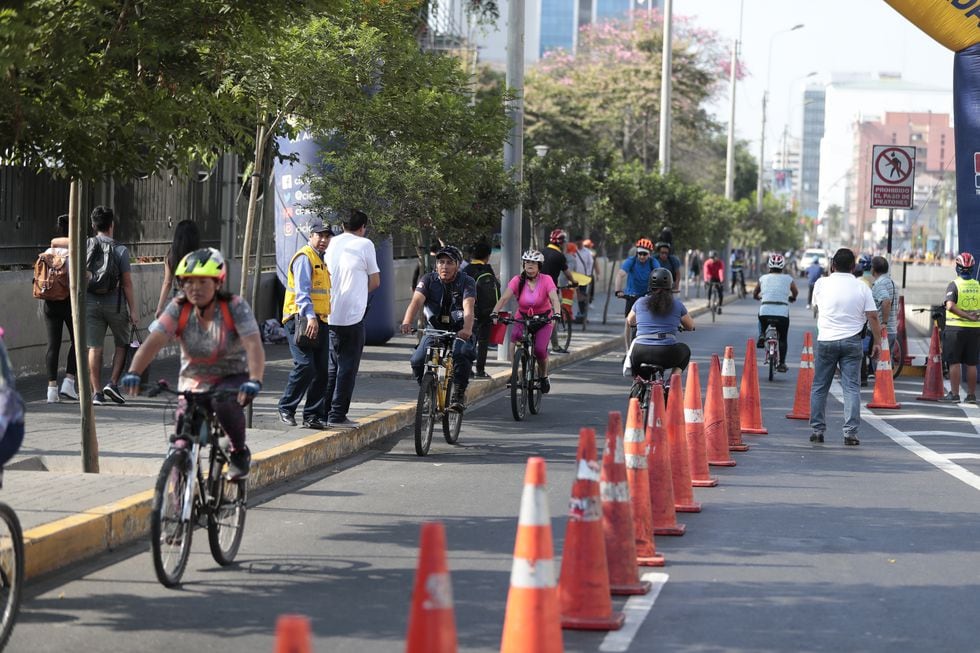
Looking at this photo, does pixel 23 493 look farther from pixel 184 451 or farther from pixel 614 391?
pixel 614 391

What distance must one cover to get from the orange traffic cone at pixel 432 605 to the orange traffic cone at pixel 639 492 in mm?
3401

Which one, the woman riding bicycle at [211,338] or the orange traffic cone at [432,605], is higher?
the woman riding bicycle at [211,338]

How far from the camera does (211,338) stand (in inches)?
309

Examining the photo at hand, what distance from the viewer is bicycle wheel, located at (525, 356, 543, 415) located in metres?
16.1

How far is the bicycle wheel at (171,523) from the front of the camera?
23.6 feet

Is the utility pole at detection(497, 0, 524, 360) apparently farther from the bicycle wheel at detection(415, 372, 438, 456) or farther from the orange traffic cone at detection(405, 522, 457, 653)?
the orange traffic cone at detection(405, 522, 457, 653)

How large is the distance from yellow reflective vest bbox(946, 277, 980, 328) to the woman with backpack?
10988 millimetres

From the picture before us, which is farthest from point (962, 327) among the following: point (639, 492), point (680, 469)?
point (639, 492)

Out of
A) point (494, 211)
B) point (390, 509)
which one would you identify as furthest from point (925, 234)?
point (390, 509)

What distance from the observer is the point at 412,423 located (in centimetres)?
1534

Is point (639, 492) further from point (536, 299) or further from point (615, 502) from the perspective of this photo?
point (536, 299)

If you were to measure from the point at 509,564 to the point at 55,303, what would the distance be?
26.0 feet

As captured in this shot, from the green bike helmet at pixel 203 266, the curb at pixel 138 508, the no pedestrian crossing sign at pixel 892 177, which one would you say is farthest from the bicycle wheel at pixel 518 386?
the no pedestrian crossing sign at pixel 892 177

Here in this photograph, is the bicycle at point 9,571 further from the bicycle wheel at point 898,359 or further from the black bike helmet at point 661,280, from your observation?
the bicycle wheel at point 898,359
